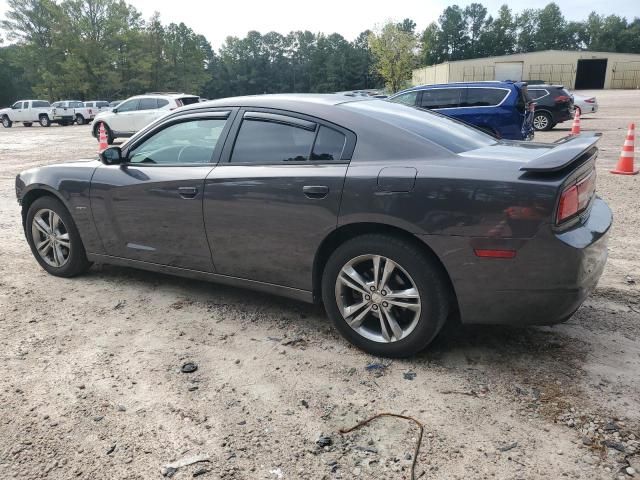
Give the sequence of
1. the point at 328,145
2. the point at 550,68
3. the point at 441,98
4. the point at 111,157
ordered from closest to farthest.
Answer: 1. the point at 328,145
2. the point at 111,157
3. the point at 441,98
4. the point at 550,68

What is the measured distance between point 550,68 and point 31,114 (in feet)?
182

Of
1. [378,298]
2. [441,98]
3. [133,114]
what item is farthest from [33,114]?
[378,298]

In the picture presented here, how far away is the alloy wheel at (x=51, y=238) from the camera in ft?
14.9

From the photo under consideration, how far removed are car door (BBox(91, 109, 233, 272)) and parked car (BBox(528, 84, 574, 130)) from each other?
1578 centimetres

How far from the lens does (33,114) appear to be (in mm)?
32531

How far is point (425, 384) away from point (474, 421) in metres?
0.38

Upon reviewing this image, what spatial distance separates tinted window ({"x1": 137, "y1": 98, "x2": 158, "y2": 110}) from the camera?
1973cm

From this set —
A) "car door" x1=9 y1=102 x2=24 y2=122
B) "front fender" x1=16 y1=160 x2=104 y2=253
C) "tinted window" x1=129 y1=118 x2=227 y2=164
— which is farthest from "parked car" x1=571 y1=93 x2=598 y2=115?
"car door" x1=9 y1=102 x2=24 y2=122

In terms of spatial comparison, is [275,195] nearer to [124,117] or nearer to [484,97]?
[484,97]

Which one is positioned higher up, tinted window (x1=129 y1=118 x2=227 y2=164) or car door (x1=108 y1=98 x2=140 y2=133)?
tinted window (x1=129 y1=118 x2=227 y2=164)

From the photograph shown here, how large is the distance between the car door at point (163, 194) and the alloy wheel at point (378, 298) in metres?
1.12

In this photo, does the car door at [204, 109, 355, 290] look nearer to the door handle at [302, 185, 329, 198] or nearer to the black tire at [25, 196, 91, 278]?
the door handle at [302, 185, 329, 198]

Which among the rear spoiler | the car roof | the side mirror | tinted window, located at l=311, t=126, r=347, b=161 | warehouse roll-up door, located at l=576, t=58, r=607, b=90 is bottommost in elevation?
warehouse roll-up door, located at l=576, t=58, r=607, b=90

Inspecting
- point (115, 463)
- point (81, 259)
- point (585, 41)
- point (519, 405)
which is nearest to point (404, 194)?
point (519, 405)
